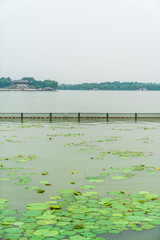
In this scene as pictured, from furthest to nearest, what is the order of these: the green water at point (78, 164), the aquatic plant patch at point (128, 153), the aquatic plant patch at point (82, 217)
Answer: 1. the aquatic plant patch at point (128, 153)
2. the green water at point (78, 164)
3. the aquatic plant patch at point (82, 217)

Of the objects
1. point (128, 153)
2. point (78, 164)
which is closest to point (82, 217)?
point (78, 164)

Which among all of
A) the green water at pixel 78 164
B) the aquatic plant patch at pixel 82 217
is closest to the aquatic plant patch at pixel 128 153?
the green water at pixel 78 164

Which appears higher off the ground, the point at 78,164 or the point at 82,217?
the point at 82,217

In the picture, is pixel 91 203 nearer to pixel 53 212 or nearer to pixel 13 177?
pixel 53 212

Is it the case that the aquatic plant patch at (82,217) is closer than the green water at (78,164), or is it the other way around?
the aquatic plant patch at (82,217)

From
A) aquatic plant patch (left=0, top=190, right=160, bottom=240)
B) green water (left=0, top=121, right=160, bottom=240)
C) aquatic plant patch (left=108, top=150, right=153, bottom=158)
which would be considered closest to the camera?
aquatic plant patch (left=0, top=190, right=160, bottom=240)

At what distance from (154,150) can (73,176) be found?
758cm

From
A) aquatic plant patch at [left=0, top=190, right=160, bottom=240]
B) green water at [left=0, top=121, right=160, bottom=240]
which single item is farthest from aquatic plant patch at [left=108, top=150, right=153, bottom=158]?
aquatic plant patch at [left=0, top=190, right=160, bottom=240]

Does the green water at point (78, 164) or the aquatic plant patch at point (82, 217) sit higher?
the aquatic plant patch at point (82, 217)

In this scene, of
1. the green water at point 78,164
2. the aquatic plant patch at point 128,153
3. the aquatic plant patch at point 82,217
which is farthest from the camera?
the aquatic plant patch at point 128,153

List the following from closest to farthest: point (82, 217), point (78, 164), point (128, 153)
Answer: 1. point (82, 217)
2. point (78, 164)
3. point (128, 153)

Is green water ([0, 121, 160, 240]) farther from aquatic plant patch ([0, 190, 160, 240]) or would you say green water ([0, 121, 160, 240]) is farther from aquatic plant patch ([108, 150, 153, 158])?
aquatic plant patch ([0, 190, 160, 240])

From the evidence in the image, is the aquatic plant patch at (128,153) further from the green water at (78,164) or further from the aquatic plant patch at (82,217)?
the aquatic plant patch at (82,217)

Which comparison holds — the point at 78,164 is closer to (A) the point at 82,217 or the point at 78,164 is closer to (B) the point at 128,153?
(B) the point at 128,153
